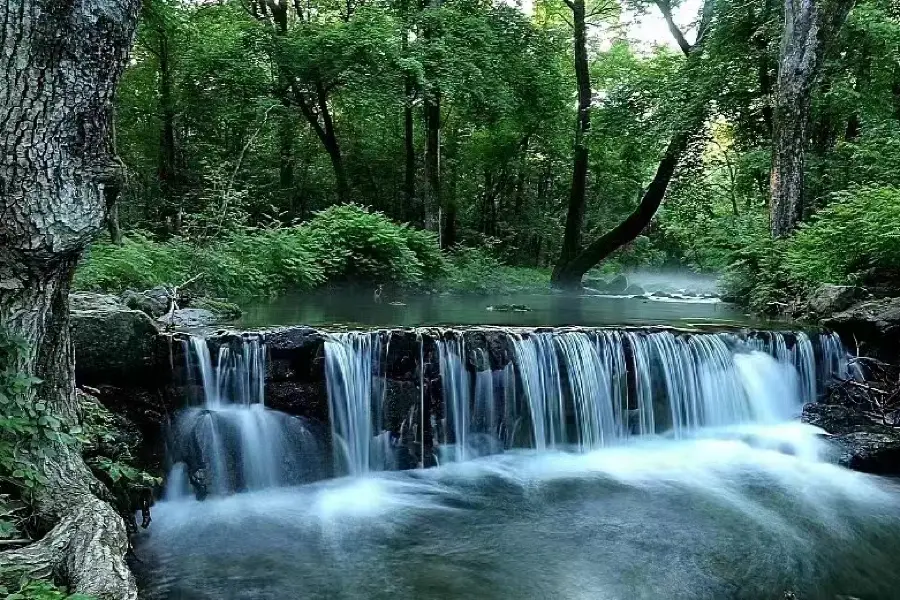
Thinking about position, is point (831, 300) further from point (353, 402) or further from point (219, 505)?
point (219, 505)

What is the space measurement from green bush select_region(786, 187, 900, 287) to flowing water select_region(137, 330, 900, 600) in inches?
95.1

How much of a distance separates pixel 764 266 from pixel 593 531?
9.85 m

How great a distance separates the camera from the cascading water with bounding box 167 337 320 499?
21.2 ft

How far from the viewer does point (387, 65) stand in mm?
17359

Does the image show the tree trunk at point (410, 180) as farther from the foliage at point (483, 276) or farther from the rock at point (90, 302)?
the rock at point (90, 302)

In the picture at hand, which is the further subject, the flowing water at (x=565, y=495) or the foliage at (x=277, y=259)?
the foliage at (x=277, y=259)

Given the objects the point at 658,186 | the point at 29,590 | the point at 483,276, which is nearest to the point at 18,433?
the point at 29,590

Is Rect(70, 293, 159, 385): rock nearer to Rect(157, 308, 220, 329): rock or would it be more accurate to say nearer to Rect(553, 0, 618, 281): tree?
Rect(157, 308, 220, 329): rock

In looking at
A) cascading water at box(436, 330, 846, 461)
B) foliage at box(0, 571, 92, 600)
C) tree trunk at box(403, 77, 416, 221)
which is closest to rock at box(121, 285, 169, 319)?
cascading water at box(436, 330, 846, 461)

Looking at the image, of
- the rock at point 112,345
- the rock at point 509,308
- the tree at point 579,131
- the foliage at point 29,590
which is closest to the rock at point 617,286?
the tree at point 579,131

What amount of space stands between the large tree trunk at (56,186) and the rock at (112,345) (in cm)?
223

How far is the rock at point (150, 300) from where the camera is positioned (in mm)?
8055

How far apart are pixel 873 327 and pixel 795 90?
584cm

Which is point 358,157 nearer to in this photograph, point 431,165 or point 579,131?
point 431,165
